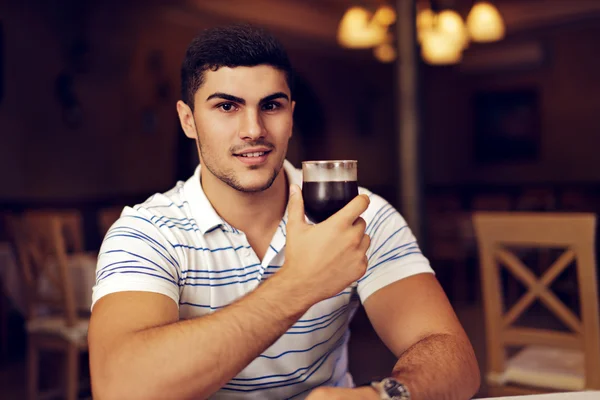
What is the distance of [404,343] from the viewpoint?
144cm

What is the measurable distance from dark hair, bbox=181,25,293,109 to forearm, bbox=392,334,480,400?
69 centimetres

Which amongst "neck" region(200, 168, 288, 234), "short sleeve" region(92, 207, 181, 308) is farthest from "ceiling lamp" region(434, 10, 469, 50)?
"short sleeve" region(92, 207, 181, 308)

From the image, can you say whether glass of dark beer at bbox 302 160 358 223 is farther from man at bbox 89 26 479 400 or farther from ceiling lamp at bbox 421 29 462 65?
ceiling lamp at bbox 421 29 462 65

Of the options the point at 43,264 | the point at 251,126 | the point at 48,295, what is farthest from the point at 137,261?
the point at 48,295

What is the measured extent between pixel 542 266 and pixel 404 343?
5322 mm

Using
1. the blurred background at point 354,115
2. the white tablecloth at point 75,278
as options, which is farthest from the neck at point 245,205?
the white tablecloth at point 75,278

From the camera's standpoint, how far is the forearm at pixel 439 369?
1.21 m

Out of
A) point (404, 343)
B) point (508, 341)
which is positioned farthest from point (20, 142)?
point (404, 343)

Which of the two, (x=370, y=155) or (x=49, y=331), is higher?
(x=370, y=155)

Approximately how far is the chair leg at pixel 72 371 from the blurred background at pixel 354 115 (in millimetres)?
17

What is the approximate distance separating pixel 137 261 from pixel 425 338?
63cm

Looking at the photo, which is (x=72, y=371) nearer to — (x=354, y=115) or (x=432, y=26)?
(x=432, y=26)

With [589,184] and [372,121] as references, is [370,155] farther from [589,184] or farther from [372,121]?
[589,184]

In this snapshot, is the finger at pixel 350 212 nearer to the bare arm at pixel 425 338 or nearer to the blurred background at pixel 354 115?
the bare arm at pixel 425 338
